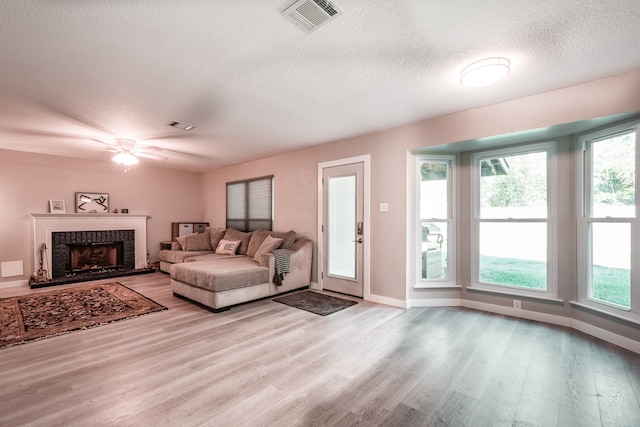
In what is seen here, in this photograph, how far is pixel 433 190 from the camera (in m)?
3.97

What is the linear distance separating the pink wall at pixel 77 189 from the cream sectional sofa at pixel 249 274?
6.95 ft

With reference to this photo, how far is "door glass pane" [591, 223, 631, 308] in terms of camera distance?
2.71m

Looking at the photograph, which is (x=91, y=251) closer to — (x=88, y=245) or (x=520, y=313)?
(x=88, y=245)

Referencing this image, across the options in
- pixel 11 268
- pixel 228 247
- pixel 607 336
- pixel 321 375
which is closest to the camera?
pixel 321 375

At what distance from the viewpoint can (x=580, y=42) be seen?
2012 mm

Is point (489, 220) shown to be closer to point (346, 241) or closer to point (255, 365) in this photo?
point (346, 241)

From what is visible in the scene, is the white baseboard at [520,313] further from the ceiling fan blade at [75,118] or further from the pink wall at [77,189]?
the pink wall at [77,189]

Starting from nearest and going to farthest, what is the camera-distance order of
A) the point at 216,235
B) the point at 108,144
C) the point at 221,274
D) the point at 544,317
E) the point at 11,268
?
the point at 544,317
the point at 221,274
the point at 108,144
the point at 11,268
the point at 216,235

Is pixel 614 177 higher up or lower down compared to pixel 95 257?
higher up

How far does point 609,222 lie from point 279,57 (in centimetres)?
346

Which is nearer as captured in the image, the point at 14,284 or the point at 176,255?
the point at 14,284

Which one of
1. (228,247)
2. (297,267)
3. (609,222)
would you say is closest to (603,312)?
(609,222)

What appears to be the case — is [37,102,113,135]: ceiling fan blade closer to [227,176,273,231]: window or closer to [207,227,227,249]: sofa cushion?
[227,176,273,231]: window

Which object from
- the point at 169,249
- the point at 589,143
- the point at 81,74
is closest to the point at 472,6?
the point at 589,143
